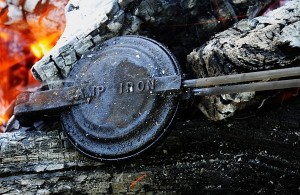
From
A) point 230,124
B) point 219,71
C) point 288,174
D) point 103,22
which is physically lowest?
point 288,174

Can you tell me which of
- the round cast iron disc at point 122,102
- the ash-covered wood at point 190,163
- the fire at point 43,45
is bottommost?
the ash-covered wood at point 190,163

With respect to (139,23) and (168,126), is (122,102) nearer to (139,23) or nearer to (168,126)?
(168,126)

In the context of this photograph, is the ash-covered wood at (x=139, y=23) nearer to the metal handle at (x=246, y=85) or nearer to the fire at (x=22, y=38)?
the fire at (x=22, y=38)

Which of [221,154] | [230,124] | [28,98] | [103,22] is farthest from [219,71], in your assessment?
[28,98]

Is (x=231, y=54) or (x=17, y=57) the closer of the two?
(x=231, y=54)

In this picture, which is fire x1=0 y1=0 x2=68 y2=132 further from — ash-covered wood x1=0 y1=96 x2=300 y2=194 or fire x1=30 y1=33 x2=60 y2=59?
ash-covered wood x1=0 y1=96 x2=300 y2=194

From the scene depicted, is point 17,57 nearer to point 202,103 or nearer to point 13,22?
point 13,22

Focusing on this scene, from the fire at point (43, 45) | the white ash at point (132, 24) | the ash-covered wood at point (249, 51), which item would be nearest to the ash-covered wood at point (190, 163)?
the ash-covered wood at point (249, 51)

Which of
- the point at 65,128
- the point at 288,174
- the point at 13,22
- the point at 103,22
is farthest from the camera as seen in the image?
the point at 13,22
